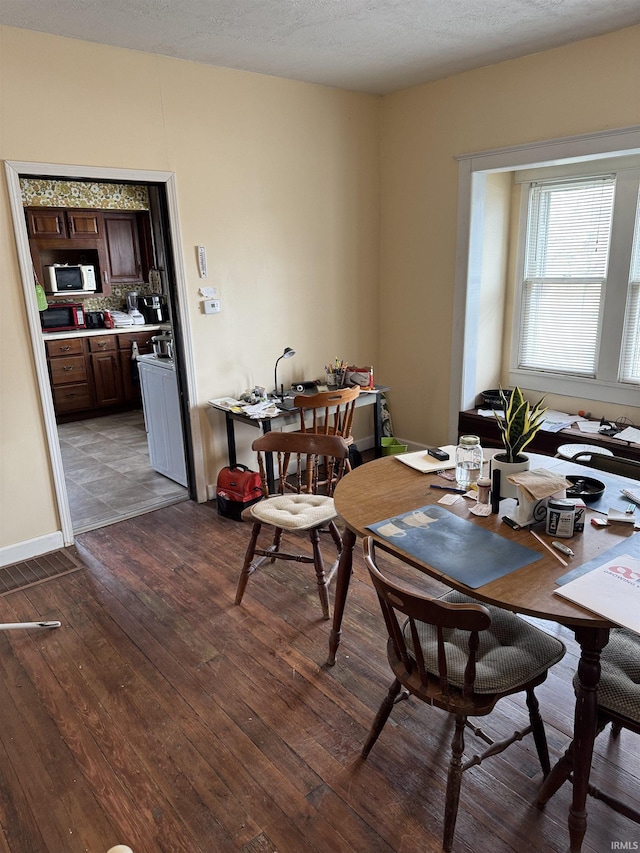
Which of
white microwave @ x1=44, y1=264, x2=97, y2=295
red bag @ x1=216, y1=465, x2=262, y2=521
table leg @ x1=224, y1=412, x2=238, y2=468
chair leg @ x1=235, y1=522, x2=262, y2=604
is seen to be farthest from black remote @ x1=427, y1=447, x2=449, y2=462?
white microwave @ x1=44, y1=264, x2=97, y2=295

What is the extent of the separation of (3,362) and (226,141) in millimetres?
1956

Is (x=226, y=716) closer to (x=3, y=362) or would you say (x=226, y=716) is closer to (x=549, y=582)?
(x=549, y=582)

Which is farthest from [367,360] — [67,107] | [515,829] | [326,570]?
[515,829]

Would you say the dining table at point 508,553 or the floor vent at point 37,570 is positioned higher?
the dining table at point 508,553

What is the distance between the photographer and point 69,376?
6.27m

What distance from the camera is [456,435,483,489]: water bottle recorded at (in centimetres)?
223

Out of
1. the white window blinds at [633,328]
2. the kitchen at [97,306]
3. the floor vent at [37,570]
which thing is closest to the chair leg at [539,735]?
the floor vent at [37,570]

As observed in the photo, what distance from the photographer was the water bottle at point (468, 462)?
223cm

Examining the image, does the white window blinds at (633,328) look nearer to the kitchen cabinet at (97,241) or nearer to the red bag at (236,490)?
the red bag at (236,490)

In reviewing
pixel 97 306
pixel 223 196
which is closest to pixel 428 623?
pixel 223 196

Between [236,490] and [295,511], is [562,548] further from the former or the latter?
[236,490]

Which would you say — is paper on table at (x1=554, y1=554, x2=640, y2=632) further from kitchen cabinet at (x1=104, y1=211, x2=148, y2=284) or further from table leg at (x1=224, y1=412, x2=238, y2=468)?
→ kitchen cabinet at (x1=104, y1=211, x2=148, y2=284)

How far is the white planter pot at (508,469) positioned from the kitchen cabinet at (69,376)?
5309 millimetres

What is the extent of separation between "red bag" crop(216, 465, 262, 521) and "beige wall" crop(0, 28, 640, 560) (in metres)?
0.35
